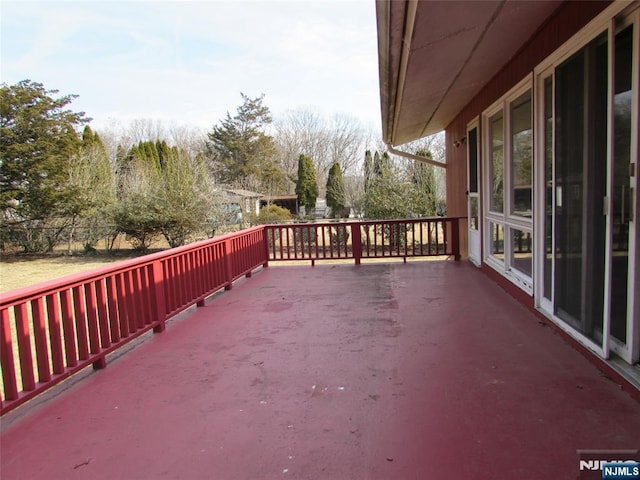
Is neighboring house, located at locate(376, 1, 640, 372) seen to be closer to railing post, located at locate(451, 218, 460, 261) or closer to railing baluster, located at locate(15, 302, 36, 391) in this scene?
railing post, located at locate(451, 218, 460, 261)

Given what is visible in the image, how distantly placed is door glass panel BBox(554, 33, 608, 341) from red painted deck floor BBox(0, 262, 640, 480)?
0.34 metres

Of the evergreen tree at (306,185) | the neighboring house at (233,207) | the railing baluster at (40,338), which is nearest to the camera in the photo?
the railing baluster at (40,338)

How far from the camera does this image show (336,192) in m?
17.5

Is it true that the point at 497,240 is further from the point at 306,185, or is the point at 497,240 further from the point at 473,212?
the point at 306,185

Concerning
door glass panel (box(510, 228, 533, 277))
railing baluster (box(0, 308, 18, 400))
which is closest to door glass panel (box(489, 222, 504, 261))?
door glass panel (box(510, 228, 533, 277))

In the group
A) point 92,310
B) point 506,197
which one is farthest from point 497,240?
point 92,310

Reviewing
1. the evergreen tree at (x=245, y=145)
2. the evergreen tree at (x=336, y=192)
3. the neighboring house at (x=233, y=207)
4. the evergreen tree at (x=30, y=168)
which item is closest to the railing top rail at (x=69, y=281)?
the neighboring house at (x=233, y=207)

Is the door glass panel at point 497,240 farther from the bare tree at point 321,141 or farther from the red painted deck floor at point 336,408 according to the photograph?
the bare tree at point 321,141

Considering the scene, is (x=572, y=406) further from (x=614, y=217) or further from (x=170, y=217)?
(x=170, y=217)

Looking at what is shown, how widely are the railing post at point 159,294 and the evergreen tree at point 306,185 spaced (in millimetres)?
20019

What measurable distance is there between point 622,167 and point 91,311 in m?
3.12

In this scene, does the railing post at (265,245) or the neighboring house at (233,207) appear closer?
the railing post at (265,245)

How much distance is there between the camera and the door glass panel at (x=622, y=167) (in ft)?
6.74

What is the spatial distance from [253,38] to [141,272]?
31.9 ft
